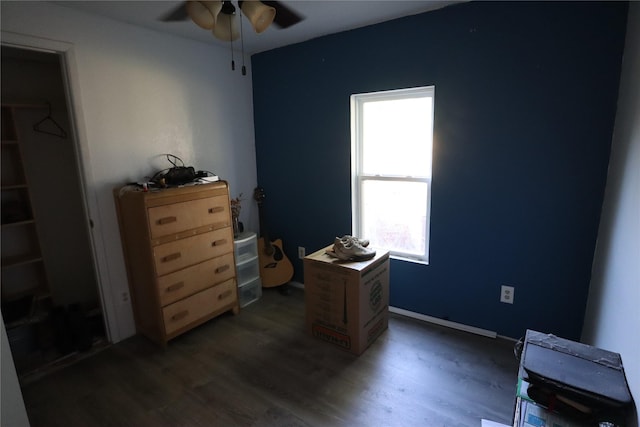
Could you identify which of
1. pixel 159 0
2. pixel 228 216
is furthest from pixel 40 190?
pixel 159 0

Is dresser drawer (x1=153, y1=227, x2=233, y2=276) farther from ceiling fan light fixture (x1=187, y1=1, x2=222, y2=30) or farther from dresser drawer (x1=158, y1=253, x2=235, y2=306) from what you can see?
ceiling fan light fixture (x1=187, y1=1, x2=222, y2=30)

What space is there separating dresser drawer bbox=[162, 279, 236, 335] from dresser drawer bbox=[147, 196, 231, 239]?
0.51 meters

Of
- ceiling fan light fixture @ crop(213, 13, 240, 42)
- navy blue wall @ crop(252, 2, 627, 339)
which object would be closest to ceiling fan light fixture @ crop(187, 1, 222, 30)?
ceiling fan light fixture @ crop(213, 13, 240, 42)

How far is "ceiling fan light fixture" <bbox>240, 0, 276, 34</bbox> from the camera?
4.73 ft

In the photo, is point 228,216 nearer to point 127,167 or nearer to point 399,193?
point 127,167

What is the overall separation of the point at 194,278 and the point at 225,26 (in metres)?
1.69

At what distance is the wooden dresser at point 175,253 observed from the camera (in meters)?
2.22

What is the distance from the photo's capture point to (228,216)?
265 cm

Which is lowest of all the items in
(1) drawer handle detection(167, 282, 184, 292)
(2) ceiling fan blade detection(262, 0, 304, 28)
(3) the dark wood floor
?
(3) the dark wood floor

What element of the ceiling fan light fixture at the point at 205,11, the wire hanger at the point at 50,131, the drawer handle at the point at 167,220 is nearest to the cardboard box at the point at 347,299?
the drawer handle at the point at 167,220

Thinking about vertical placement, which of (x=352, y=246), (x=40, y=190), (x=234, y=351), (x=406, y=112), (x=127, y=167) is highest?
(x=406, y=112)

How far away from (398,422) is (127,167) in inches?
94.6

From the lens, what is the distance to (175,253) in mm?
2326

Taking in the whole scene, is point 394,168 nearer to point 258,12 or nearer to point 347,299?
point 347,299
